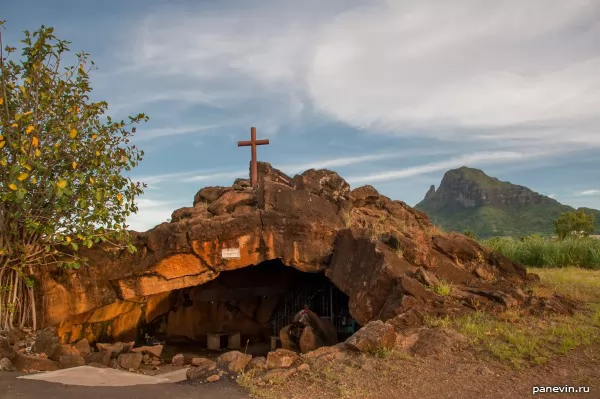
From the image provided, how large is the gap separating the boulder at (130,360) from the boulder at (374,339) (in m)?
6.04

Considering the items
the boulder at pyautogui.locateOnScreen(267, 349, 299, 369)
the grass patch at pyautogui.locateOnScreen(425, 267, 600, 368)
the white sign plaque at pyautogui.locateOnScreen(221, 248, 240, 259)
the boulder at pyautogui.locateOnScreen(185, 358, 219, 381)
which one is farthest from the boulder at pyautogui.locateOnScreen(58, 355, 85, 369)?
the grass patch at pyautogui.locateOnScreen(425, 267, 600, 368)

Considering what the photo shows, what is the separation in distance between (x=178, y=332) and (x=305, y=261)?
7436 mm

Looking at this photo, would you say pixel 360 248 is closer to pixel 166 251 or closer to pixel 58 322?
pixel 166 251

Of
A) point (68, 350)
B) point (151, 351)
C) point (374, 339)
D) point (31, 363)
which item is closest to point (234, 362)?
point (374, 339)

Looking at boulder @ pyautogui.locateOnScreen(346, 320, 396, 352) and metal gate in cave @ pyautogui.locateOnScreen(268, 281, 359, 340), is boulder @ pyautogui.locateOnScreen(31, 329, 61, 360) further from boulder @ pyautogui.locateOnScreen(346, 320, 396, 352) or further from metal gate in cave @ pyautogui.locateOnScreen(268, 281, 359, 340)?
metal gate in cave @ pyautogui.locateOnScreen(268, 281, 359, 340)

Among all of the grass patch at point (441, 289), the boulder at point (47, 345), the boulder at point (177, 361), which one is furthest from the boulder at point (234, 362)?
the boulder at point (47, 345)

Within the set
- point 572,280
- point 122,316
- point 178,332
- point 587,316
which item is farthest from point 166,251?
point 572,280

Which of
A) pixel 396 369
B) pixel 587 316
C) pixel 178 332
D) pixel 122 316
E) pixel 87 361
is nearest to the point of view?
pixel 396 369

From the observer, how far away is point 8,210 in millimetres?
11750

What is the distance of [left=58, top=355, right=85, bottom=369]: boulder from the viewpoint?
10.8 m

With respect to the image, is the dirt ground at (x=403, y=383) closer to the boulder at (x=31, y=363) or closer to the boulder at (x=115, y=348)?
the boulder at (x=31, y=363)

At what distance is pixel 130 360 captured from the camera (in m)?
12.0

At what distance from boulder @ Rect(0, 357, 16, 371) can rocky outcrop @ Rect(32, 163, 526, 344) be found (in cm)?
307

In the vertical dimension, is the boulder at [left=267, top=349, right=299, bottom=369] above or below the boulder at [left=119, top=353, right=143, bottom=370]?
above
